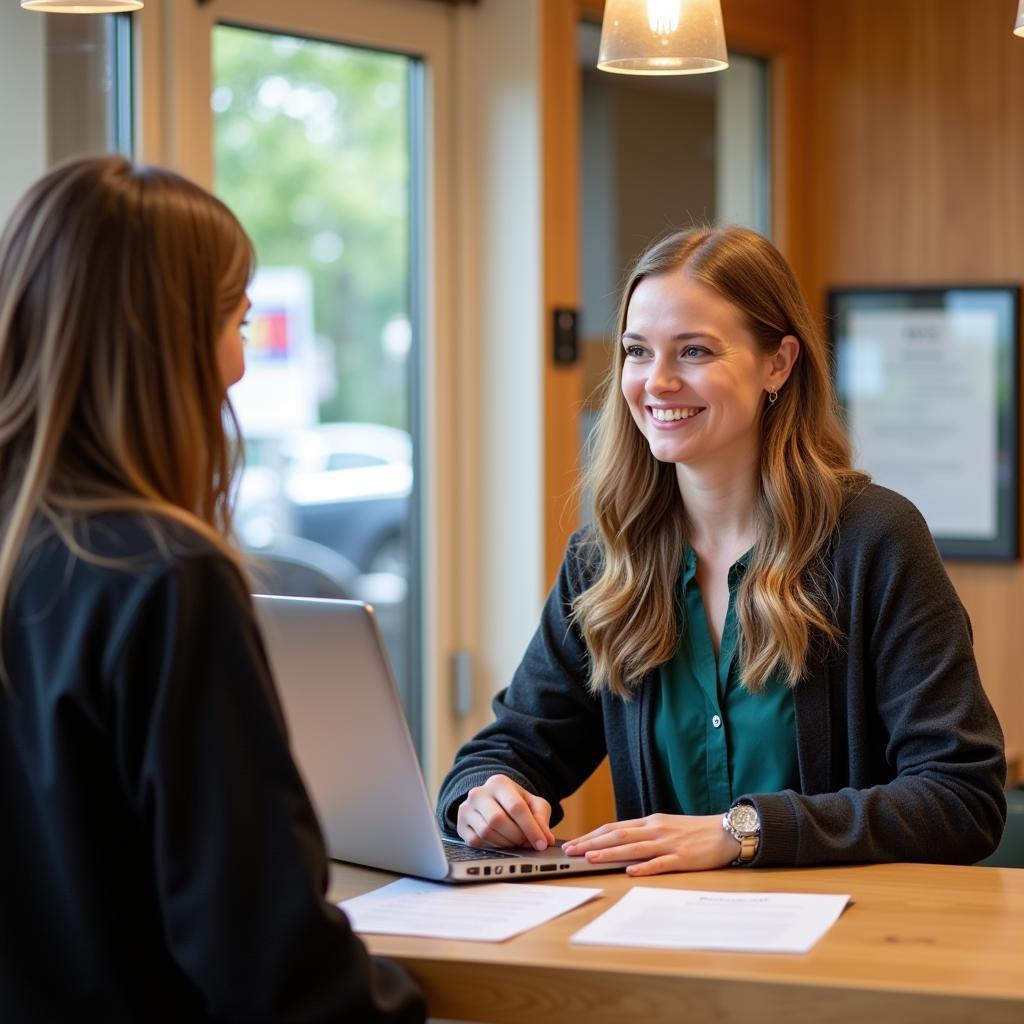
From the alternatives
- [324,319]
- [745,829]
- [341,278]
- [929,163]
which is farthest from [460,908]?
[341,278]

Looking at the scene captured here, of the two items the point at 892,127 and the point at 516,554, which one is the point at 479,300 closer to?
the point at 516,554

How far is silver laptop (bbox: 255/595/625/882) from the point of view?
1.60 m

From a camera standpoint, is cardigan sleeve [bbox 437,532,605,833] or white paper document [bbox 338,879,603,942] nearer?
white paper document [bbox 338,879,603,942]

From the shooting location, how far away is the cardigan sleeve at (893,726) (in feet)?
5.76

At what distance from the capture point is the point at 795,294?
2201mm

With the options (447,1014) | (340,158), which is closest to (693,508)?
(447,1014)

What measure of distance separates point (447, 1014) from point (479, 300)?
2254 millimetres

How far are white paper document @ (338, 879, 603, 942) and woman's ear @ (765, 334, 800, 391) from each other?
0.84 meters

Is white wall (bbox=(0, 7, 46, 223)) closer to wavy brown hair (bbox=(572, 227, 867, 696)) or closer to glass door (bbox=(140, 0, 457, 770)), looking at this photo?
glass door (bbox=(140, 0, 457, 770))

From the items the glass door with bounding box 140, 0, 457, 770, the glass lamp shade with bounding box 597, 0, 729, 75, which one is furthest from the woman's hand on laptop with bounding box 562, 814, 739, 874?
the glass door with bounding box 140, 0, 457, 770

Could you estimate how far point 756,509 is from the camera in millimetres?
2141

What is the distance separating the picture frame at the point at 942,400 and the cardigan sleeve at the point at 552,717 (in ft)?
5.89

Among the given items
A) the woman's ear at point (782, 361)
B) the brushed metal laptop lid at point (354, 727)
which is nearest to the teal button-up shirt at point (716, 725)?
the woman's ear at point (782, 361)

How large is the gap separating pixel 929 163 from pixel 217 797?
Answer: 125 inches
